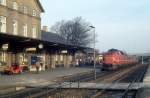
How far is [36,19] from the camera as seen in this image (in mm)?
62000

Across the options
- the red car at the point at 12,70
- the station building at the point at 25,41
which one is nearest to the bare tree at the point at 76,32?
the station building at the point at 25,41

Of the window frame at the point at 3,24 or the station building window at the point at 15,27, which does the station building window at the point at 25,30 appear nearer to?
the station building window at the point at 15,27

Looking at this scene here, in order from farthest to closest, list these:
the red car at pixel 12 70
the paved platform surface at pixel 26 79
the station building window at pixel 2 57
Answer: the station building window at pixel 2 57, the red car at pixel 12 70, the paved platform surface at pixel 26 79

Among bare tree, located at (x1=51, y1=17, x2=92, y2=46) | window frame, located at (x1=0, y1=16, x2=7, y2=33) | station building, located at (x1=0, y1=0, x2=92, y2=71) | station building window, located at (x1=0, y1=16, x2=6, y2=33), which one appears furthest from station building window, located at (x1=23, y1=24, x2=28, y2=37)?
bare tree, located at (x1=51, y1=17, x2=92, y2=46)

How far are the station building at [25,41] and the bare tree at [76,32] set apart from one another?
57.0 m

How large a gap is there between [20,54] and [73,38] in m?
77.3

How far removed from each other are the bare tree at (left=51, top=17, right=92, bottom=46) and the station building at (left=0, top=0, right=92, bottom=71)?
187 feet

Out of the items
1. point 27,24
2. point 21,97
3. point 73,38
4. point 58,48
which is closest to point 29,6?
point 27,24

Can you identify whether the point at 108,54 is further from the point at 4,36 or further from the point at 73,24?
the point at 73,24

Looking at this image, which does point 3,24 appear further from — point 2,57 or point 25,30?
point 25,30

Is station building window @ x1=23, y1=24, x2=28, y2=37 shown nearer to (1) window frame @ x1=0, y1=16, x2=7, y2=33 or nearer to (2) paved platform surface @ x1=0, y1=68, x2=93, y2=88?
(1) window frame @ x1=0, y1=16, x2=7, y2=33

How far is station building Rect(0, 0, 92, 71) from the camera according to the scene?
4509 centimetres

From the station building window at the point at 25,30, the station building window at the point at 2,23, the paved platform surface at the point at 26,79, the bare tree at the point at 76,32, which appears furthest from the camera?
the bare tree at the point at 76,32

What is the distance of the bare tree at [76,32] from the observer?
126 metres
